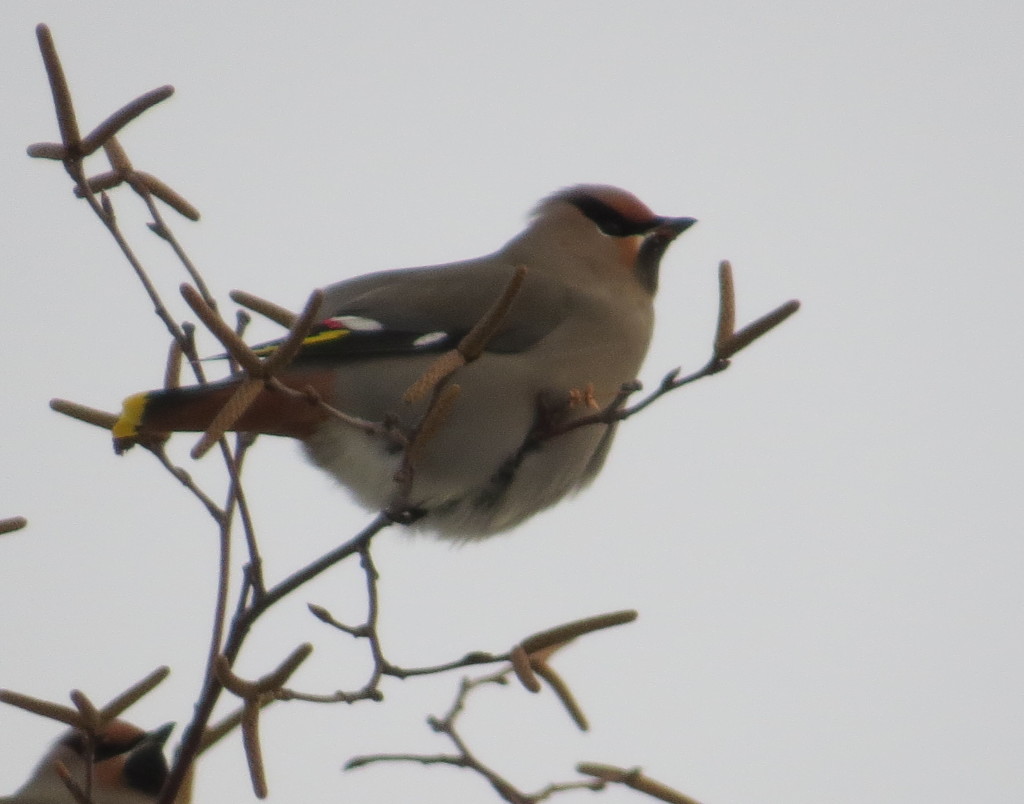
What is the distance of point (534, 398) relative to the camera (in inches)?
140

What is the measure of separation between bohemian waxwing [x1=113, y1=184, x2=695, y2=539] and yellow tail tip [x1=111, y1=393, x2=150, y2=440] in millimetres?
159

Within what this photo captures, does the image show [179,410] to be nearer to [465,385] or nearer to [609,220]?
[465,385]

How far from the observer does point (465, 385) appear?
11.4 ft

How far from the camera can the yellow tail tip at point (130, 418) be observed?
9.37 ft

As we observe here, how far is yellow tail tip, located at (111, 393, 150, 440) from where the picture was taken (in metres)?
2.86

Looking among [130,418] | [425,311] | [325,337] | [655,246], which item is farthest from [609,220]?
[130,418]

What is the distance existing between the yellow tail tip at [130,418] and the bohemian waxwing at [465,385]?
0.16 m

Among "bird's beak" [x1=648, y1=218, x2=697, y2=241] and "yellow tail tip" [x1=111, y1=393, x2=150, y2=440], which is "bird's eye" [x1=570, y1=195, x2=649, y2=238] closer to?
"bird's beak" [x1=648, y1=218, x2=697, y2=241]

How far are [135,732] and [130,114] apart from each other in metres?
2.97

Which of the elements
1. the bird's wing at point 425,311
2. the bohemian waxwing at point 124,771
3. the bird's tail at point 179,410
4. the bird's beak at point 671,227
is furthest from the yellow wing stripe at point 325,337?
the bohemian waxwing at point 124,771

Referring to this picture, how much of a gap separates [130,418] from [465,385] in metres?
0.86

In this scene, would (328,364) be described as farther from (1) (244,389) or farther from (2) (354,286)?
(1) (244,389)

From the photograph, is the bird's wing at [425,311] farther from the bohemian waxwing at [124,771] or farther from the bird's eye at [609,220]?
the bohemian waxwing at [124,771]

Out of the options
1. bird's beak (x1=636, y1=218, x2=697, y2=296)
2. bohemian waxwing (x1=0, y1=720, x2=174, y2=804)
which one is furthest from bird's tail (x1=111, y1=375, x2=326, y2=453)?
A: bohemian waxwing (x1=0, y1=720, x2=174, y2=804)
